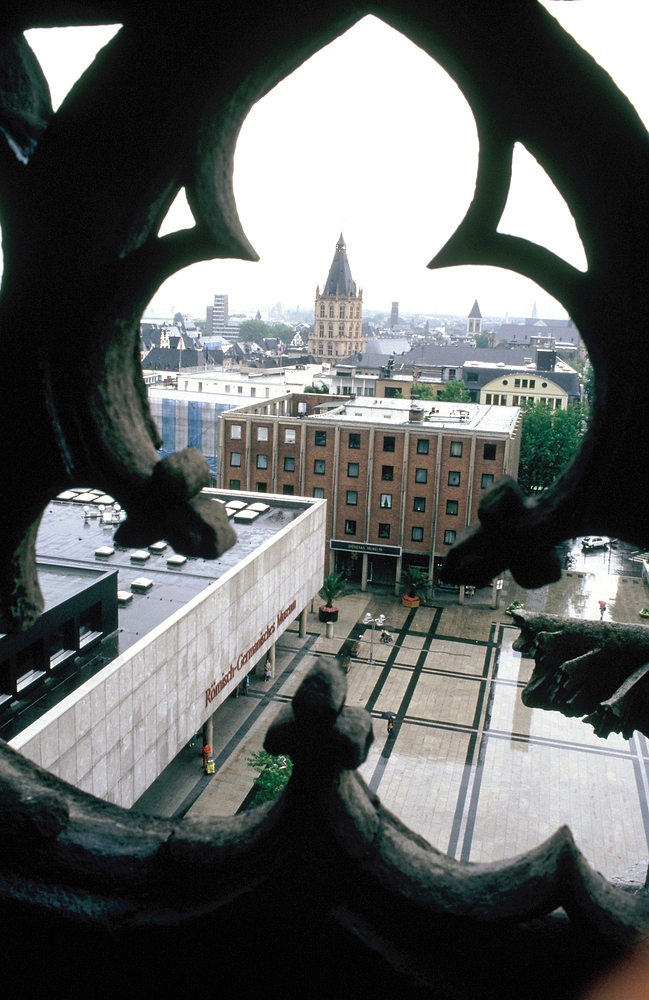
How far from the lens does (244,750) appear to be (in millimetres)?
29250

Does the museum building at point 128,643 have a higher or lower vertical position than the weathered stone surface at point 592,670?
lower

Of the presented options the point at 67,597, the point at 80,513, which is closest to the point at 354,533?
the point at 80,513

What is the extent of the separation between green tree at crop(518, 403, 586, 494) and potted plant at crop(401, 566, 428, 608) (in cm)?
1235

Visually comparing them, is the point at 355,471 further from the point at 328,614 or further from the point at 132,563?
the point at 132,563

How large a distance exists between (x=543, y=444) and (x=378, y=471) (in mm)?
14375

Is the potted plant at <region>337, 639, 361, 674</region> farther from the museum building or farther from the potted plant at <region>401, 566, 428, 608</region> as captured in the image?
the potted plant at <region>401, 566, 428, 608</region>

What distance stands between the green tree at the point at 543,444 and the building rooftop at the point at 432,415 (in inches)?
164

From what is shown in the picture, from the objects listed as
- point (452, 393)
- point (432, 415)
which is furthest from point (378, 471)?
point (452, 393)

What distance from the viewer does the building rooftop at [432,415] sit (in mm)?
48000

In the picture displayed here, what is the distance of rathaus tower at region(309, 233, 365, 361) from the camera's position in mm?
140500

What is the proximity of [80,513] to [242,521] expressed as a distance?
21.6 ft

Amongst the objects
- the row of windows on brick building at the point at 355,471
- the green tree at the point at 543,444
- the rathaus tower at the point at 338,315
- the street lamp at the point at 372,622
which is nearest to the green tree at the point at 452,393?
the green tree at the point at 543,444

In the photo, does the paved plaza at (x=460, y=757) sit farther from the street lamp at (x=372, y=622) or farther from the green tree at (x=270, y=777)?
the green tree at (x=270, y=777)

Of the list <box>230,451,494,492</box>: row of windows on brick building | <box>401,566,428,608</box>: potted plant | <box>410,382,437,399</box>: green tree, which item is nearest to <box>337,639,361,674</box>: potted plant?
<box>401,566,428,608</box>: potted plant
